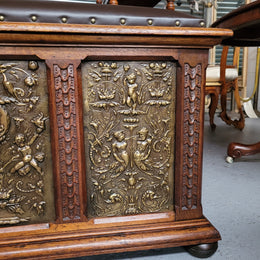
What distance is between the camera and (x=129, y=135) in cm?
80

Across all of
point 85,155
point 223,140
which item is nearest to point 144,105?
point 85,155

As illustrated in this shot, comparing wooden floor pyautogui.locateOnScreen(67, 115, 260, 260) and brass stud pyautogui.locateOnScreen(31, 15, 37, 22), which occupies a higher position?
brass stud pyautogui.locateOnScreen(31, 15, 37, 22)

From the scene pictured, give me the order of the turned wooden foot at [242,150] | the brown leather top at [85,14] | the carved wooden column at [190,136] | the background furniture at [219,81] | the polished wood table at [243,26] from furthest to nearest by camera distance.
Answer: the background furniture at [219,81]
the turned wooden foot at [242,150]
the polished wood table at [243,26]
the carved wooden column at [190,136]
the brown leather top at [85,14]

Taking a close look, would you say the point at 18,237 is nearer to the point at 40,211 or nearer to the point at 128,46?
the point at 40,211

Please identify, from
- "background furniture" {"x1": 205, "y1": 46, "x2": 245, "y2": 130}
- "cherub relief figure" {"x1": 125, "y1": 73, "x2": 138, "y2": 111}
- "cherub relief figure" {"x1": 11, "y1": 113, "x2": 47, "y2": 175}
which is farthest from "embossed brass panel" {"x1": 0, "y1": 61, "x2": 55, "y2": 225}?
"background furniture" {"x1": 205, "y1": 46, "x2": 245, "y2": 130}

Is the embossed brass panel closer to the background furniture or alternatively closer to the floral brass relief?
the floral brass relief

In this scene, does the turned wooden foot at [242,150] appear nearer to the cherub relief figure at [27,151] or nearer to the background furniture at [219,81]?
the background furniture at [219,81]

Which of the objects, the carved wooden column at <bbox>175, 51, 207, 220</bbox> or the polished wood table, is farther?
the polished wood table

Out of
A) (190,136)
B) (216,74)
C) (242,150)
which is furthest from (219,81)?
(190,136)

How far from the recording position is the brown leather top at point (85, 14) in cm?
68

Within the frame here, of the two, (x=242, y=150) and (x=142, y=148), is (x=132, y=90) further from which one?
(x=242, y=150)

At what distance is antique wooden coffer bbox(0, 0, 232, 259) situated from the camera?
2.33 feet

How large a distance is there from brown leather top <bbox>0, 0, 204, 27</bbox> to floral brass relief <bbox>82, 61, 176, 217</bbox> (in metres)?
0.11

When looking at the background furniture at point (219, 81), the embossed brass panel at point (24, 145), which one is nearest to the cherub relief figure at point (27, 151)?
the embossed brass panel at point (24, 145)
